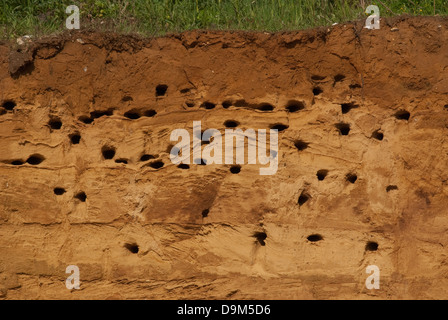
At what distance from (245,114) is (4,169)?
1.79 m

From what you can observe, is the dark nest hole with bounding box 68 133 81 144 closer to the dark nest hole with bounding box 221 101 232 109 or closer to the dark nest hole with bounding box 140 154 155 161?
the dark nest hole with bounding box 140 154 155 161

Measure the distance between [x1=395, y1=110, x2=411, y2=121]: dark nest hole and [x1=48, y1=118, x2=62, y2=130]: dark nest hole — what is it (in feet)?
7.98

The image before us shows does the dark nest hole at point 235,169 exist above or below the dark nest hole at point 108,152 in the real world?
below

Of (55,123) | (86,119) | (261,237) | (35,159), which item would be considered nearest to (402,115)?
(261,237)

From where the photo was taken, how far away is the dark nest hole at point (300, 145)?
4.99 m

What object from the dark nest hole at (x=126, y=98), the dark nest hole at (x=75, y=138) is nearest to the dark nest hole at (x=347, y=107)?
the dark nest hole at (x=126, y=98)

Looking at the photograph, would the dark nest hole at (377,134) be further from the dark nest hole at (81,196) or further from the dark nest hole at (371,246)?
the dark nest hole at (81,196)

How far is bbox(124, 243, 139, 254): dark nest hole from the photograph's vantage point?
5.04 metres

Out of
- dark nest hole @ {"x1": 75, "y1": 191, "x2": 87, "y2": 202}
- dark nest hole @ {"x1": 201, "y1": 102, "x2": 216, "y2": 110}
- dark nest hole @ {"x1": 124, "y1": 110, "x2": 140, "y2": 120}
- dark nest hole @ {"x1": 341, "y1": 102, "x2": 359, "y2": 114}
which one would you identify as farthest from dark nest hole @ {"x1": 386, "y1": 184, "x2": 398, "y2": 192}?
dark nest hole @ {"x1": 75, "y1": 191, "x2": 87, "y2": 202}

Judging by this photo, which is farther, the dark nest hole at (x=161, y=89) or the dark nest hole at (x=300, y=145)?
the dark nest hole at (x=161, y=89)

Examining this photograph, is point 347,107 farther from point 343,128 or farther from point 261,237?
point 261,237

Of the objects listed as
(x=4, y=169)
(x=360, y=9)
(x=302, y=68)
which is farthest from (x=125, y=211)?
(x=360, y=9)

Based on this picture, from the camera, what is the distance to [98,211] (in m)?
5.04

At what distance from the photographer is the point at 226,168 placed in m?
5.01
